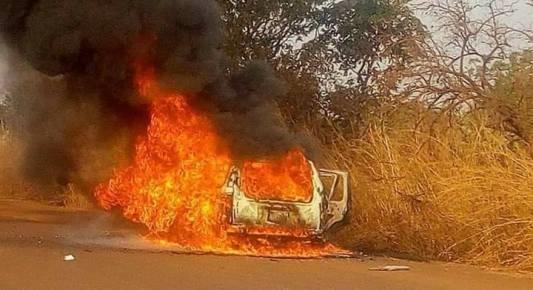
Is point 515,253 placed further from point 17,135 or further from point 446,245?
point 17,135

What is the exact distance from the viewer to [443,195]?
17438mm

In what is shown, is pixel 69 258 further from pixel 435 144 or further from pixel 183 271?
pixel 435 144

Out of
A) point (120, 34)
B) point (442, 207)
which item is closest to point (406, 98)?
point (442, 207)

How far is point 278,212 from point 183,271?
299cm

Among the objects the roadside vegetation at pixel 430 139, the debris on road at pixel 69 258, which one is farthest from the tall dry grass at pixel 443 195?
the debris on road at pixel 69 258

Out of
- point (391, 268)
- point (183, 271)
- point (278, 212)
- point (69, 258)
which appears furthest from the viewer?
point (278, 212)

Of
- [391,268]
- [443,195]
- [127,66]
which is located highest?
[127,66]

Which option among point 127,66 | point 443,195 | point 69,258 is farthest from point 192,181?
point 443,195

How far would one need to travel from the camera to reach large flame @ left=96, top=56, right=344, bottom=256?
15.8 meters

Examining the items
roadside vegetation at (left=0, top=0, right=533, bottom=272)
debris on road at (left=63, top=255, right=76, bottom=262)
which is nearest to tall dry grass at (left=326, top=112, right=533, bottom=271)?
roadside vegetation at (left=0, top=0, right=533, bottom=272)

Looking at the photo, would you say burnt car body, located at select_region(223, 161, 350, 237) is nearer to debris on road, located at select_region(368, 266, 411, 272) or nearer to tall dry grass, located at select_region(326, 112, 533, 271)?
debris on road, located at select_region(368, 266, 411, 272)

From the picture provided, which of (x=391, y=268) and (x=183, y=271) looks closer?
(x=183, y=271)

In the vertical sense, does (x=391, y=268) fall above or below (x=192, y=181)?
below

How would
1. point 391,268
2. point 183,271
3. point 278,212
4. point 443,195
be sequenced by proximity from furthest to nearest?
point 443,195 < point 278,212 < point 391,268 < point 183,271
